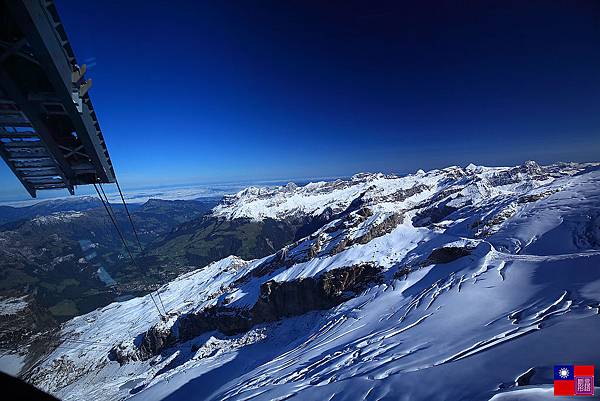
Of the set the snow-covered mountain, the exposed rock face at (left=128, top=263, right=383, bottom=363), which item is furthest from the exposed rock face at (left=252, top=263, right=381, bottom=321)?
the snow-covered mountain

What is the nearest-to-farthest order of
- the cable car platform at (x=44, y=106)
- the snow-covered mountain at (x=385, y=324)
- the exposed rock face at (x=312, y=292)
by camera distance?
1. the cable car platform at (x=44, y=106)
2. the snow-covered mountain at (x=385, y=324)
3. the exposed rock face at (x=312, y=292)

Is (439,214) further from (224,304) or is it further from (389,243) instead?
(224,304)

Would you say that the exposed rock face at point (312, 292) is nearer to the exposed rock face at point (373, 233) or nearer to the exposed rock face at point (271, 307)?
the exposed rock face at point (271, 307)

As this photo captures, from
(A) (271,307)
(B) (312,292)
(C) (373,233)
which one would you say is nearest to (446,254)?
(B) (312,292)

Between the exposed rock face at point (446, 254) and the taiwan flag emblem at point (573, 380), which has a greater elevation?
the taiwan flag emblem at point (573, 380)

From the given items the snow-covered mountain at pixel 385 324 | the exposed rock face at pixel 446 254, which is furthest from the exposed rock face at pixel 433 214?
the exposed rock face at pixel 446 254

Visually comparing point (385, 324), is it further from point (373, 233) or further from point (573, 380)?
point (373, 233)

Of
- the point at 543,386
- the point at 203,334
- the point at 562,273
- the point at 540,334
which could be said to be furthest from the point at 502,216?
the point at 203,334
